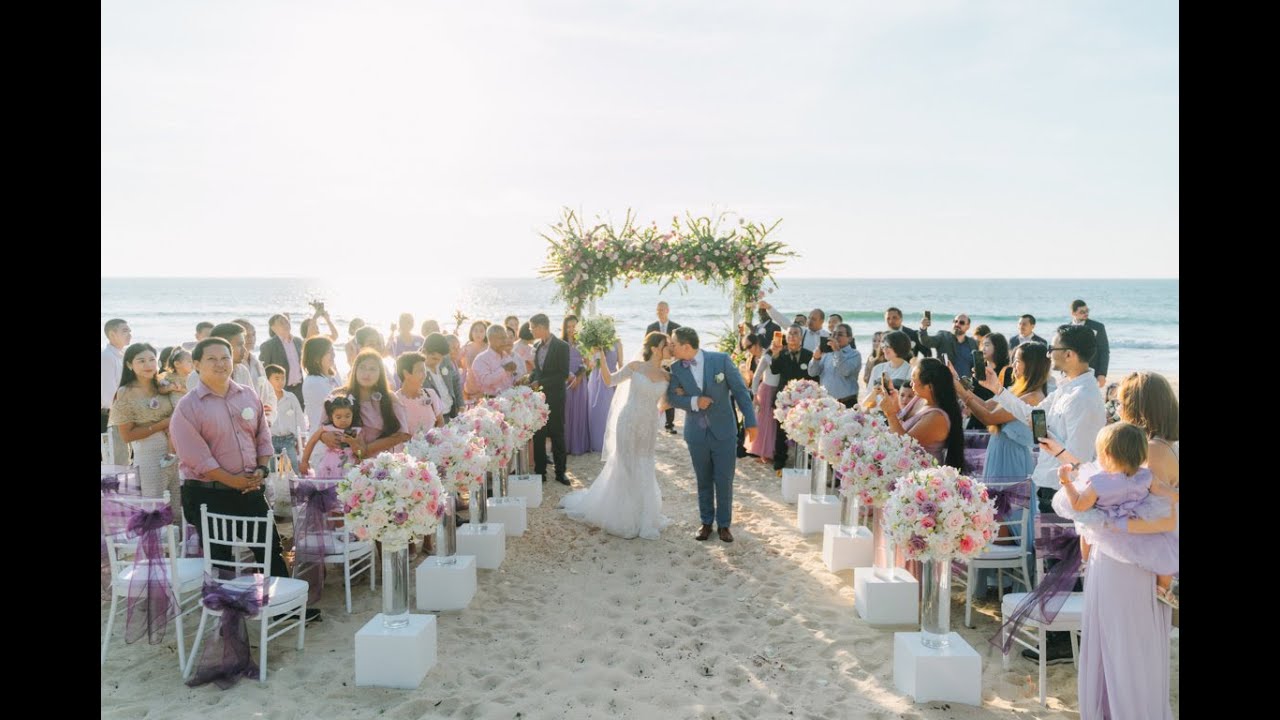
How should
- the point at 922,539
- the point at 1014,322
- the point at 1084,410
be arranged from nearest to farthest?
the point at 922,539 < the point at 1084,410 < the point at 1014,322

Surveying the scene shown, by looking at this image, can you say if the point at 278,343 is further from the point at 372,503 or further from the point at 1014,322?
the point at 1014,322

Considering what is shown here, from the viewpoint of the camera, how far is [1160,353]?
3631 centimetres

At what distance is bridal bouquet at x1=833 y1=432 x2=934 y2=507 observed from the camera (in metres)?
5.73

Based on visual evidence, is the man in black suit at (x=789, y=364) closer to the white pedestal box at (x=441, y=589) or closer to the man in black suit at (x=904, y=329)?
the man in black suit at (x=904, y=329)

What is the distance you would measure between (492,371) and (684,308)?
46.0 meters

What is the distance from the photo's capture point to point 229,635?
485 centimetres

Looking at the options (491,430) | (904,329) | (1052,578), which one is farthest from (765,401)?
(1052,578)

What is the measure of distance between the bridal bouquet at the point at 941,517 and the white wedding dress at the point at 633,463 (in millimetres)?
3440

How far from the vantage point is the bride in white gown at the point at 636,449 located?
7715 millimetres

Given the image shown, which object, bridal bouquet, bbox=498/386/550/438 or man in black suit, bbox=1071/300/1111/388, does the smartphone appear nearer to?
bridal bouquet, bbox=498/386/550/438
